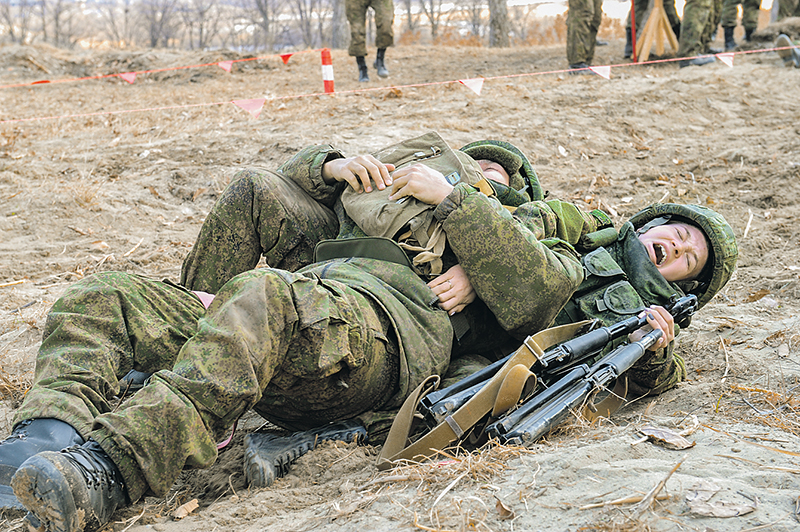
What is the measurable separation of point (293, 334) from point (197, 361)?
31 cm

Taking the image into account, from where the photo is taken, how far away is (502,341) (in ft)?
9.34

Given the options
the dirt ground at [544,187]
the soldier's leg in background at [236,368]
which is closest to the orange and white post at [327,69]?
the dirt ground at [544,187]

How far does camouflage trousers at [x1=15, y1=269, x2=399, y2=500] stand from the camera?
1815mm

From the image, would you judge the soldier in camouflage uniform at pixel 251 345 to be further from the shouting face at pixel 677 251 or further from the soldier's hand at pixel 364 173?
the shouting face at pixel 677 251

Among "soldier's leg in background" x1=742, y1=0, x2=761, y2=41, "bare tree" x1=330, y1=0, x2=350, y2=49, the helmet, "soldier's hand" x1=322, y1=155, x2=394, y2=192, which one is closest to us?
"soldier's hand" x1=322, y1=155, x2=394, y2=192

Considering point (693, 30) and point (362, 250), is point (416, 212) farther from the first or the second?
point (693, 30)

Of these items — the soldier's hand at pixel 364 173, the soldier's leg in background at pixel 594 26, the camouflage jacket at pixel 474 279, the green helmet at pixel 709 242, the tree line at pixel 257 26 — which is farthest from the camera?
the tree line at pixel 257 26

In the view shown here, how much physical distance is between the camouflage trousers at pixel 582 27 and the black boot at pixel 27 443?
9.17m

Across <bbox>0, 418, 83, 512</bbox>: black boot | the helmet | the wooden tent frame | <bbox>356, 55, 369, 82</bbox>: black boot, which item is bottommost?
<bbox>0, 418, 83, 512</bbox>: black boot

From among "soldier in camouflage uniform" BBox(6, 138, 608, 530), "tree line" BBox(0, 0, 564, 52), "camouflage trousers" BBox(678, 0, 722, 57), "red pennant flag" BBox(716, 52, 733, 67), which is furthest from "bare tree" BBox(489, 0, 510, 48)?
"soldier in camouflage uniform" BBox(6, 138, 608, 530)

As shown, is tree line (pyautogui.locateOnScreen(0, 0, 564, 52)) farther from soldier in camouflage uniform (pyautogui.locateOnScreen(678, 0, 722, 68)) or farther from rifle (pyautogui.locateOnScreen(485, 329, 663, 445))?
rifle (pyautogui.locateOnScreen(485, 329, 663, 445))

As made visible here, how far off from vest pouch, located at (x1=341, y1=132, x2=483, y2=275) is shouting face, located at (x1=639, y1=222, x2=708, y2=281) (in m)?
0.95

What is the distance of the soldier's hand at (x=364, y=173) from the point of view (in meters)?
2.83

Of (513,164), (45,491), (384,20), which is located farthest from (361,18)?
(45,491)
